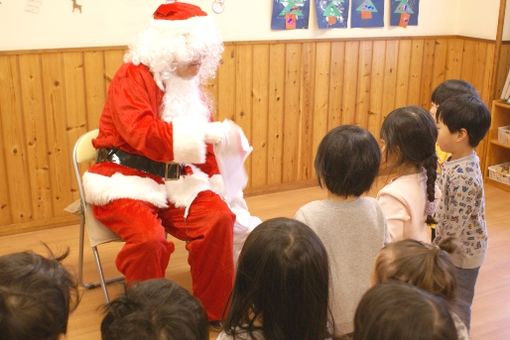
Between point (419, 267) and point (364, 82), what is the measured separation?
311cm

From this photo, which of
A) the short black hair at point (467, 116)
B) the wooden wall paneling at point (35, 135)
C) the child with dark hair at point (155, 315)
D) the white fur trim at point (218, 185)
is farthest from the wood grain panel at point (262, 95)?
the child with dark hair at point (155, 315)

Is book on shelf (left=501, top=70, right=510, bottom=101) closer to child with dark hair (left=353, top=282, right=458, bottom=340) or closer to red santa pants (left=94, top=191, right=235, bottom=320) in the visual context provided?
red santa pants (left=94, top=191, right=235, bottom=320)

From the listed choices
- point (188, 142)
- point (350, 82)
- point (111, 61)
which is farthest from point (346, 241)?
point (350, 82)

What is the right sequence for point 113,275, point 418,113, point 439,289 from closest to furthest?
point 439,289
point 418,113
point 113,275

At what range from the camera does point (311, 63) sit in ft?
13.4

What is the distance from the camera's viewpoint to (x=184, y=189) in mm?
2670

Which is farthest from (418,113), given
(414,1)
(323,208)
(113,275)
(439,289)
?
(414,1)

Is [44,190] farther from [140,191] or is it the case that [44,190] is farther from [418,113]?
[418,113]

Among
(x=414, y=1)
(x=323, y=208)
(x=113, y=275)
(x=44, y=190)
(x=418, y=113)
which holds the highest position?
(x=414, y=1)

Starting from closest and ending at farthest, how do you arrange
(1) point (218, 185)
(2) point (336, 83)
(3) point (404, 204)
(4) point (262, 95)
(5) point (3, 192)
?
(3) point (404, 204)
(1) point (218, 185)
(5) point (3, 192)
(4) point (262, 95)
(2) point (336, 83)

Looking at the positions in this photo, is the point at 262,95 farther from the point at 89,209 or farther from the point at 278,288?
the point at 278,288

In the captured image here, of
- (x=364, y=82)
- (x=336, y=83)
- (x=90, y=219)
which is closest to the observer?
(x=90, y=219)

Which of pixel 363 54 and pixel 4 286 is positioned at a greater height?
pixel 363 54

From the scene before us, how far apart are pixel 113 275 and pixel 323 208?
1.62m
